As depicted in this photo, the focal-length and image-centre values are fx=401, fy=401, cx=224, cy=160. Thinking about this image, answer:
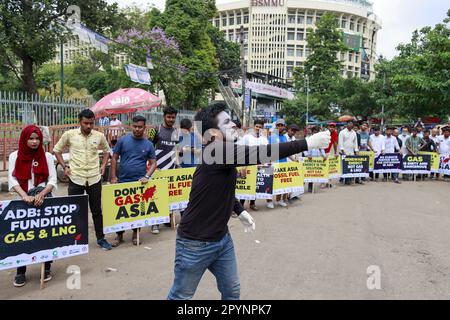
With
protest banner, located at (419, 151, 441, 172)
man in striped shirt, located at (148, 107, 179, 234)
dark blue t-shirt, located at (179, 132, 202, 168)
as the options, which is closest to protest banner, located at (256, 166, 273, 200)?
dark blue t-shirt, located at (179, 132, 202, 168)

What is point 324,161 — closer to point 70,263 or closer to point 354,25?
point 70,263

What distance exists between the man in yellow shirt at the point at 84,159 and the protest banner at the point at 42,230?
655mm

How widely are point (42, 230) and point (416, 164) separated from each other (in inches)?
483

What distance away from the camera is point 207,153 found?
2752mm

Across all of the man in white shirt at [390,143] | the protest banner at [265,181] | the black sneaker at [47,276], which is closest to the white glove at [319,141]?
the black sneaker at [47,276]

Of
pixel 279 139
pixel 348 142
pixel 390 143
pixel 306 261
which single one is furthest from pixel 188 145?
pixel 390 143

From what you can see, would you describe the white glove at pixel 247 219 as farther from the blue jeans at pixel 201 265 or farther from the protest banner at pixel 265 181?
the protest banner at pixel 265 181

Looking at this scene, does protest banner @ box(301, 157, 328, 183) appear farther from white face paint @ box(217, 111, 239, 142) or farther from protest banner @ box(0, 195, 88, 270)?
white face paint @ box(217, 111, 239, 142)

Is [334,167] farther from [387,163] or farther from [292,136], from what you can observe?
[292,136]

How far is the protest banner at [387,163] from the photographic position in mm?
13031

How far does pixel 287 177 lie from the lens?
8953 mm

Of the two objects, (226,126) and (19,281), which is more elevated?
(226,126)

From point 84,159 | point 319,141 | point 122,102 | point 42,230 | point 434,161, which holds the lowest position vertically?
point 42,230

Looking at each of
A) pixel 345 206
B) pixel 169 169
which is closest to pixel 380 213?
pixel 345 206
